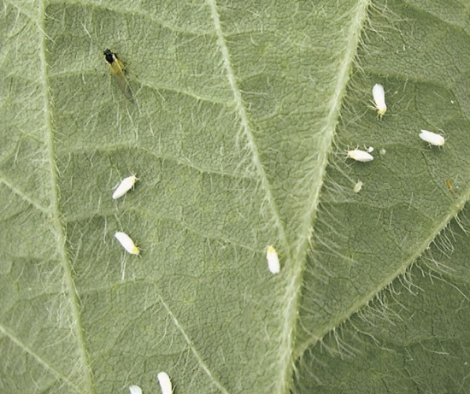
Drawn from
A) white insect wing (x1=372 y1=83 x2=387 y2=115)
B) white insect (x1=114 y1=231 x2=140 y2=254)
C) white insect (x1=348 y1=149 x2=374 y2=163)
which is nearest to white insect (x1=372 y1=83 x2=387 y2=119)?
white insect wing (x1=372 y1=83 x2=387 y2=115)

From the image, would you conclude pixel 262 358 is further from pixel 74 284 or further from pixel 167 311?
pixel 74 284

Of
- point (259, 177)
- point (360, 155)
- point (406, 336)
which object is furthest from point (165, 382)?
point (360, 155)

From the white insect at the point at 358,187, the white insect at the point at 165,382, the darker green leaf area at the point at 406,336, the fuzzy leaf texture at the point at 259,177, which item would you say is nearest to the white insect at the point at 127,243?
the fuzzy leaf texture at the point at 259,177

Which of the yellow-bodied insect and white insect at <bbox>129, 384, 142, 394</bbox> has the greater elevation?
the yellow-bodied insect

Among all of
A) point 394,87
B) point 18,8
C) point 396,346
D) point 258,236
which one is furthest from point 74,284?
point 394,87

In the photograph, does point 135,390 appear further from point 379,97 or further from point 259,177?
point 379,97

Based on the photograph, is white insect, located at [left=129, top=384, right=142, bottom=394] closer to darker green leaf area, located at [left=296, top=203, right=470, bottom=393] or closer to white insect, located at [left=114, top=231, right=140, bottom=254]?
white insect, located at [left=114, top=231, right=140, bottom=254]
